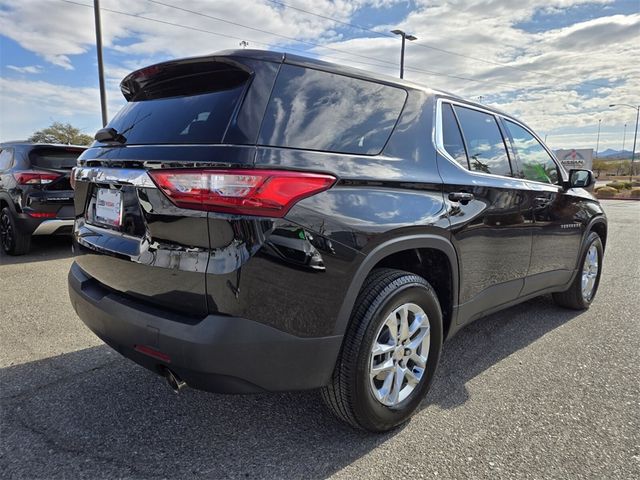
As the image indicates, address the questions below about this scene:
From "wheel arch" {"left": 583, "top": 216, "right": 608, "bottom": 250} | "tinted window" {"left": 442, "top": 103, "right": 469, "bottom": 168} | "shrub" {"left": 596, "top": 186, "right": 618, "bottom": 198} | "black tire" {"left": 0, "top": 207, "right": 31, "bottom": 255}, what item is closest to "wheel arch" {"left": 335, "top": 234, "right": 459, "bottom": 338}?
"tinted window" {"left": 442, "top": 103, "right": 469, "bottom": 168}

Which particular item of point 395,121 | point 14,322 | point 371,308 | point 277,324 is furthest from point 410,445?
point 14,322

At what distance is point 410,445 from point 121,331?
59.8 inches

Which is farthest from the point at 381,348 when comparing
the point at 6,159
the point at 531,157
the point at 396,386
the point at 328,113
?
the point at 6,159

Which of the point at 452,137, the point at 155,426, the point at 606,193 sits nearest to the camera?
the point at 155,426

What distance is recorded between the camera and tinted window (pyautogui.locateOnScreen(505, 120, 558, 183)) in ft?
12.1

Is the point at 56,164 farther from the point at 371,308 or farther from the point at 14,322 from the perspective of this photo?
the point at 371,308

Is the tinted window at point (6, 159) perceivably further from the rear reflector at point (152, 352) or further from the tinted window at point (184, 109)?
the rear reflector at point (152, 352)

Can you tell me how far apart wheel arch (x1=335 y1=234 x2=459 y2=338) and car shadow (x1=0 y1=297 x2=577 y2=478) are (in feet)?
1.99

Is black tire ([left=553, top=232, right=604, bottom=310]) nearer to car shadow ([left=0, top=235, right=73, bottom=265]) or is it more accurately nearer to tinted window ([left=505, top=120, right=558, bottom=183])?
tinted window ([left=505, top=120, right=558, bottom=183])

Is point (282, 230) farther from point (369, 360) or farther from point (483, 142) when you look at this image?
point (483, 142)

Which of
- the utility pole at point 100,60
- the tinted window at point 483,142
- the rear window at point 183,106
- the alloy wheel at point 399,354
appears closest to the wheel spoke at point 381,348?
the alloy wheel at point 399,354

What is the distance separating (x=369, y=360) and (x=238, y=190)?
1039mm

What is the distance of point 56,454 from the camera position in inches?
87.0

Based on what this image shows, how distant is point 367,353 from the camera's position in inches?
87.8
